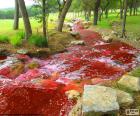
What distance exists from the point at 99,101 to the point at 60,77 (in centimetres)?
536

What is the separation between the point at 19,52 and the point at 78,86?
22.9 ft

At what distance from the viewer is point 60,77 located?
12680 mm

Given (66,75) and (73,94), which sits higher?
(73,94)

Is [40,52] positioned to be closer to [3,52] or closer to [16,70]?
[3,52]

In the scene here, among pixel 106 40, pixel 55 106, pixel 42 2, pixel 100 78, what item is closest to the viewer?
pixel 55 106

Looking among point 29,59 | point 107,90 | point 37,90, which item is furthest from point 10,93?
point 29,59

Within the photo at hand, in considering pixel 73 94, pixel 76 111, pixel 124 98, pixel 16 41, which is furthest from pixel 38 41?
A: pixel 124 98

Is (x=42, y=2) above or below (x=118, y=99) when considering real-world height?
above

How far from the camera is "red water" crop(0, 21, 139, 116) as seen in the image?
920 cm

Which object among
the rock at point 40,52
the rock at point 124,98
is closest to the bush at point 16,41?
the rock at point 40,52

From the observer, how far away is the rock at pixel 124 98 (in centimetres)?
786

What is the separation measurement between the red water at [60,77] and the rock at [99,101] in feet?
3.72

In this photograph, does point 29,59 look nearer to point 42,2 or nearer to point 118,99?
point 42,2

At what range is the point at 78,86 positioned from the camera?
434 inches
